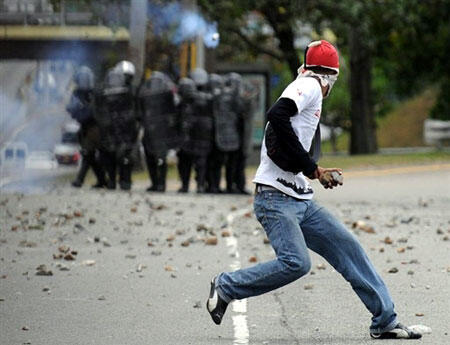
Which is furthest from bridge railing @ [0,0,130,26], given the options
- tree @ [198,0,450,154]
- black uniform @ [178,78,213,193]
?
black uniform @ [178,78,213,193]

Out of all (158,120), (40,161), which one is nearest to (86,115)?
(158,120)

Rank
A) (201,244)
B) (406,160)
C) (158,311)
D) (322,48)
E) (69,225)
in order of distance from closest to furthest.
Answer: (322,48), (158,311), (201,244), (69,225), (406,160)

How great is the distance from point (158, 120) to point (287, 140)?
1660cm

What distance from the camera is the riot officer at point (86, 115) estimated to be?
2581cm

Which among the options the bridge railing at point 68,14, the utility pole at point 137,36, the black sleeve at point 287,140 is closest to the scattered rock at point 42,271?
the black sleeve at point 287,140

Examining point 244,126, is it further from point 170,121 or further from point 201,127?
point 170,121

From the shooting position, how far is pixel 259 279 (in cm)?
909

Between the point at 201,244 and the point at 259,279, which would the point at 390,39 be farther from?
the point at 259,279

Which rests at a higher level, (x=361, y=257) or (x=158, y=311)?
(x=361, y=257)

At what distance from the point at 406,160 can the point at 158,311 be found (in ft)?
90.0

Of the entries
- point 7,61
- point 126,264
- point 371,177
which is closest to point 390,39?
point 371,177

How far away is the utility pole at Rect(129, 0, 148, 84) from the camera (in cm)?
3294

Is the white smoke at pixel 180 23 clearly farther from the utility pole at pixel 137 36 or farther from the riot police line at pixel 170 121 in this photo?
the riot police line at pixel 170 121

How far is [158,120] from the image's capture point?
83.5 feet
